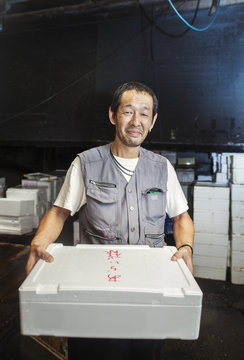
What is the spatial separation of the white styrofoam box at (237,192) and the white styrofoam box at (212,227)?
1.36 ft

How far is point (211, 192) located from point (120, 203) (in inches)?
102

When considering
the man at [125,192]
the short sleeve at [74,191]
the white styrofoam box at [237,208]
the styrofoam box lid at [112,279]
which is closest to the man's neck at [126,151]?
the man at [125,192]

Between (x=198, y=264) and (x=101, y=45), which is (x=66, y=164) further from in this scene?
(x=198, y=264)

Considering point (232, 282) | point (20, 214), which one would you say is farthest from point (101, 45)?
point (232, 282)

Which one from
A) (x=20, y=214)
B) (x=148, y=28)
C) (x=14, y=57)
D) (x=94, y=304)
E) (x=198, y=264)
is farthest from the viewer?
(x=14, y=57)

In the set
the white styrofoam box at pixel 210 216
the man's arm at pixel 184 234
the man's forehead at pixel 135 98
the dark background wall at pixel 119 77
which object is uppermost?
the dark background wall at pixel 119 77

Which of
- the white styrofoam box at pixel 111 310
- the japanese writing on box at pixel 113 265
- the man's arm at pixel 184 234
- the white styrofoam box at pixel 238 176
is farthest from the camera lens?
the white styrofoam box at pixel 238 176

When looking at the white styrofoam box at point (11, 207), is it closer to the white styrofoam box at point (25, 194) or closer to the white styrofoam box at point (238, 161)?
the white styrofoam box at point (25, 194)

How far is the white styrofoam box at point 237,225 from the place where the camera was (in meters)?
3.67

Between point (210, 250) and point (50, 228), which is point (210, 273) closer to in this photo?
point (210, 250)

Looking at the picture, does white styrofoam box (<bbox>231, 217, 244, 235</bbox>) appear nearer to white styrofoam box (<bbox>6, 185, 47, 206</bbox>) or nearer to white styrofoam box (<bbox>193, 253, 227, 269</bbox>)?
white styrofoam box (<bbox>193, 253, 227, 269</bbox>)

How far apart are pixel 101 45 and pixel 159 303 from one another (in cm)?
523

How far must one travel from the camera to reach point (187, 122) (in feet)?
15.3

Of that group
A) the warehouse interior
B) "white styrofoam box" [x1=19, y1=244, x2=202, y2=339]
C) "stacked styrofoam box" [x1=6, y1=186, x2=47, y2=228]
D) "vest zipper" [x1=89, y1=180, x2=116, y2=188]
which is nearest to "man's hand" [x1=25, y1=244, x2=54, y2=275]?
"white styrofoam box" [x1=19, y1=244, x2=202, y2=339]
